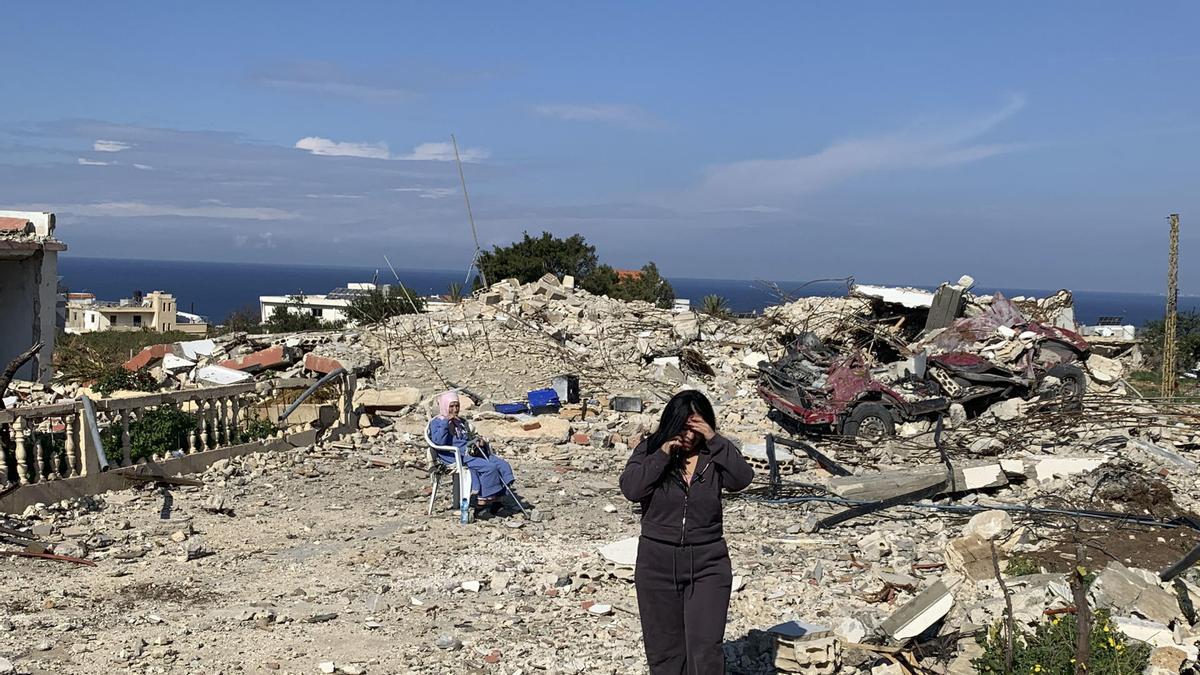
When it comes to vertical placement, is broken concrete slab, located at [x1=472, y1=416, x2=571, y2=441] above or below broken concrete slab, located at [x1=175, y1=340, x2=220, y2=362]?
below

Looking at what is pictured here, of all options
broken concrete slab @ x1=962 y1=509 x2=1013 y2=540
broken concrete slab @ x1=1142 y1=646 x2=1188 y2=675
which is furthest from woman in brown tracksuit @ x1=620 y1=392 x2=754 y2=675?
broken concrete slab @ x1=962 y1=509 x2=1013 y2=540

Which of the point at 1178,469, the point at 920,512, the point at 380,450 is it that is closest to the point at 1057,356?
the point at 1178,469

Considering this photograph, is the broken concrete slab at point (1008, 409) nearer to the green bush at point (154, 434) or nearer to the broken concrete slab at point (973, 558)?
the broken concrete slab at point (973, 558)

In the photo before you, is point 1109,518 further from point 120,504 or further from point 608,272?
point 608,272

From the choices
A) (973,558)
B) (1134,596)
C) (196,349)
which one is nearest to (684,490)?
(1134,596)

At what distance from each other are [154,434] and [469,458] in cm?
360

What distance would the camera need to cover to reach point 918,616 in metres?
5.54

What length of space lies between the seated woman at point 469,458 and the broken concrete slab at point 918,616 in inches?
173

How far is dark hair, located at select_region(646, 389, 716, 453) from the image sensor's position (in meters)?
4.44

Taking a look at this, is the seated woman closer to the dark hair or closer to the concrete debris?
the concrete debris

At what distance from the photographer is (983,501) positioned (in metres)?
9.97

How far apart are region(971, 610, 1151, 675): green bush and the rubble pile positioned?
0.66 feet

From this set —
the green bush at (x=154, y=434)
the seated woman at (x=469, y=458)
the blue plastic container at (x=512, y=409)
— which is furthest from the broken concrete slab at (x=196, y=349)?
the seated woman at (x=469, y=458)

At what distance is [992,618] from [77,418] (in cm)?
793
